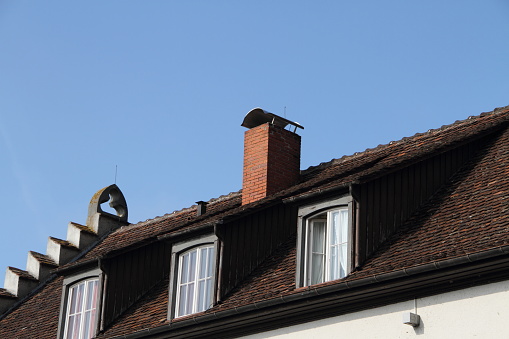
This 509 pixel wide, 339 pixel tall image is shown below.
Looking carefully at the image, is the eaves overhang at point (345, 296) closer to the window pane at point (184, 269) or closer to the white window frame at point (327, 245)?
the white window frame at point (327, 245)

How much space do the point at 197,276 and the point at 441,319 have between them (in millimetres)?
6364

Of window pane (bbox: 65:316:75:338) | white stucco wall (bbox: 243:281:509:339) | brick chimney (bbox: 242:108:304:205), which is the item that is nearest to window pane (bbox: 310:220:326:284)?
white stucco wall (bbox: 243:281:509:339)

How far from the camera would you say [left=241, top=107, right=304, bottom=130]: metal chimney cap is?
25.6 metres

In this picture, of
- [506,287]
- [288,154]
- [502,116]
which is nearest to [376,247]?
[506,287]

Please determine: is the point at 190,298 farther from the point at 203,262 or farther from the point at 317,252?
the point at 317,252

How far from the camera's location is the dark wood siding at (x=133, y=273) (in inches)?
930

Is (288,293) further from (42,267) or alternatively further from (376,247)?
(42,267)

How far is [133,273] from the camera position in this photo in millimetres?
23984

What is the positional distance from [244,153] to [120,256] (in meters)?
3.81

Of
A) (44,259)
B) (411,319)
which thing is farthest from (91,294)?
(411,319)

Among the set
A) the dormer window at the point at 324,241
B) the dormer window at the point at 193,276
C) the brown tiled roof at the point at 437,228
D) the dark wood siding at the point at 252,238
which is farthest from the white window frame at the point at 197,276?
the dormer window at the point at 324,241

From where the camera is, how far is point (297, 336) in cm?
1925

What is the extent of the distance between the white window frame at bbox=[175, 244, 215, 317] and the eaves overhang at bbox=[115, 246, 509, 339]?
0.57m

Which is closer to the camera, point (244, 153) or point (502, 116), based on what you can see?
point (502, 116)
